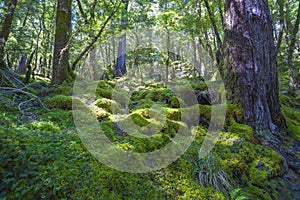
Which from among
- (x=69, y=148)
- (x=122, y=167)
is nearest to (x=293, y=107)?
(x=122, y=167)

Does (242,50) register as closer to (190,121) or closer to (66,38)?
(190,121)

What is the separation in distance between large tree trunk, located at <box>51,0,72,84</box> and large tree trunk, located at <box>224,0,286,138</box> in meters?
4.56

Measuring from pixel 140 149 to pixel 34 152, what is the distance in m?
1.41

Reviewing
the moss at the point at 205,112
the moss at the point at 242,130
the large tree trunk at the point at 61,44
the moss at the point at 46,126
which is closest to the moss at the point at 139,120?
the moss at the point at 46,126

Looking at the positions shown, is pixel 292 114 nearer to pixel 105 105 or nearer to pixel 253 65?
pixel 253 65

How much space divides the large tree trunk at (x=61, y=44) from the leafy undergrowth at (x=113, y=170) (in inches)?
66.0

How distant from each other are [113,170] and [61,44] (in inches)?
185

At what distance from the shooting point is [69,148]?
2604 millimetres

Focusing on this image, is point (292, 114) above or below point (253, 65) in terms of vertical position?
below

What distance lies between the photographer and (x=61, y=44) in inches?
231

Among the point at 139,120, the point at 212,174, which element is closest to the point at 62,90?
the point at 139,120

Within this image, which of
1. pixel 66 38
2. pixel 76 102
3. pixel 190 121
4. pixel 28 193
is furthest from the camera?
pixel 66 38

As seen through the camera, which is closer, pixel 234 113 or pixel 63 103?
pixel 63 103

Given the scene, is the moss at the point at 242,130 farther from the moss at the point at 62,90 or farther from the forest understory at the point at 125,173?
the moss at the point at 62,90
